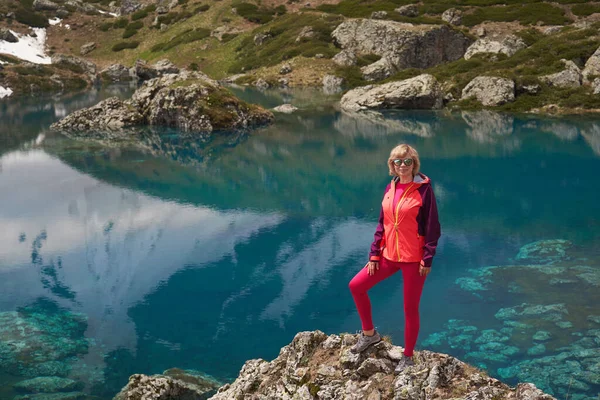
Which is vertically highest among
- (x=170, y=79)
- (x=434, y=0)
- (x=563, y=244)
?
(x=434, y=0)

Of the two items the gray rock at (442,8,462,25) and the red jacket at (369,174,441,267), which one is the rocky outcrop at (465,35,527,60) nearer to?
the gray rock at (442,8,462,25)

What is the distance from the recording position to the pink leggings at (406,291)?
8.12 metres

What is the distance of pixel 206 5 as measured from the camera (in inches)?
5059

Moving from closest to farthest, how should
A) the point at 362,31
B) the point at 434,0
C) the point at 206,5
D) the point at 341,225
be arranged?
the point at 341,225 → the point at 362,31 → the point at 434,0 → the point at 206,5

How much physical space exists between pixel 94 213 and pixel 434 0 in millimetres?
101995

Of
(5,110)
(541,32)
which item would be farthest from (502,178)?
(541,32)

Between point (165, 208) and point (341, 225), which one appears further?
point (165, 208)

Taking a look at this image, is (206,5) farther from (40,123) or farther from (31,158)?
(31,158)

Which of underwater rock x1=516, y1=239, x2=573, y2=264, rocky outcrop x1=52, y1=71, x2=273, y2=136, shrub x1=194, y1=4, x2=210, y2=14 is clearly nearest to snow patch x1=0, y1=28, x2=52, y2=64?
shrub x1=194, y1=4, x2=210, y2=14

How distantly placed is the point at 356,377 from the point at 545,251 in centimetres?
1403

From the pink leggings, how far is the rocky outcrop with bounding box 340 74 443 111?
51562mm

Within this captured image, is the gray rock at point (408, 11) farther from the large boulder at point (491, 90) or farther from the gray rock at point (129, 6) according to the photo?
the gray rock at point (129, 6)

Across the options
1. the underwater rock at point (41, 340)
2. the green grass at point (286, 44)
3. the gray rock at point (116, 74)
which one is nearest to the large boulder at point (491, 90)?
Result: the green grass at point (286, 44)

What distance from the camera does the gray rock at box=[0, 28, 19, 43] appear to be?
10681 cm
